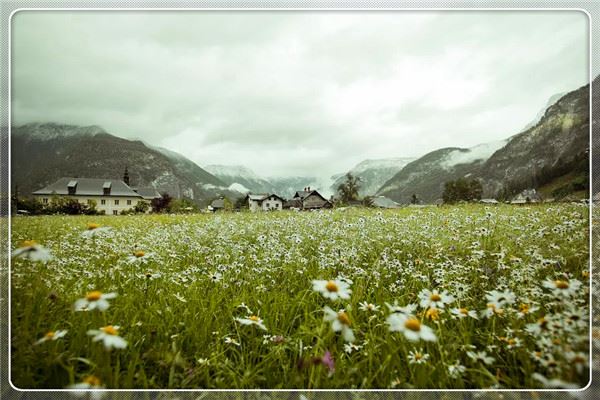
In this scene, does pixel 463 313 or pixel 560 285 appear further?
pixel 463 313

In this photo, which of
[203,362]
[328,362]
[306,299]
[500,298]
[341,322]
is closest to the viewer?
[341,322]

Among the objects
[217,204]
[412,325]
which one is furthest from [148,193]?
[412,325]

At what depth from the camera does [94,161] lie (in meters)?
2.25

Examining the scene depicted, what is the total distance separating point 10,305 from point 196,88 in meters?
1.82

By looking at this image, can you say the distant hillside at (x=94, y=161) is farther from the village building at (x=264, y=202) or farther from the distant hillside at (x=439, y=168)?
the distant hillside at (x=439, y=168)

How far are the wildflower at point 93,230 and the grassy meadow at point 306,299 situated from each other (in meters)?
0.01

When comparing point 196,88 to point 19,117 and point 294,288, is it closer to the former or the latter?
point 19,117

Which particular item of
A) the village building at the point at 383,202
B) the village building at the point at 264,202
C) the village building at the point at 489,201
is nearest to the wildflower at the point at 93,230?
the village building at the point at 264,202

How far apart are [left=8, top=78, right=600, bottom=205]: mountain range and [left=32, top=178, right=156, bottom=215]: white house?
0.16 feet

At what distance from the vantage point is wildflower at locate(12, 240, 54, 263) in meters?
1.94

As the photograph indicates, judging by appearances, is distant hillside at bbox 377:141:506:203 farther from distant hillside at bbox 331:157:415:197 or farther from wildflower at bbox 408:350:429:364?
wildflower at bbox 408:350:429:364

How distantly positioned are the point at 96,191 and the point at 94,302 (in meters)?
0.92

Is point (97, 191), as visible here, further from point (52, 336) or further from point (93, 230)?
point (52, 336)

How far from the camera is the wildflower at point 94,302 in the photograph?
5.33 feet
